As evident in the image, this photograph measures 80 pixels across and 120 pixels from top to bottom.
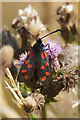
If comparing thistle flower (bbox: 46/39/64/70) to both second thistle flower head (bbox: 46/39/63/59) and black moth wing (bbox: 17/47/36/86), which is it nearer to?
second thistle flower head (bbox: 46/39/63/59)

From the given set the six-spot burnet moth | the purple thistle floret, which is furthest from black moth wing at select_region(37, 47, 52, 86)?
the purple thistle floret

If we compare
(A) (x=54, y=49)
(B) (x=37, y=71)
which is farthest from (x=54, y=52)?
(B) (x=37, y=71)

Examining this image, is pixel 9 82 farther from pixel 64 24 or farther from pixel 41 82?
pixel 64 24

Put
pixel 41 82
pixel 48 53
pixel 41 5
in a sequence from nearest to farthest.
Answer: pixel 41 82 → pixel 48 53 → pixel 41 5

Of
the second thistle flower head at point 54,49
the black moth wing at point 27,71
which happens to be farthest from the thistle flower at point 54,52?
the black moth wing at point 27,71

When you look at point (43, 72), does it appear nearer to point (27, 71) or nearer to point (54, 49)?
point (27, 71)

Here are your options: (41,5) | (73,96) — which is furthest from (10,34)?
(41,5)

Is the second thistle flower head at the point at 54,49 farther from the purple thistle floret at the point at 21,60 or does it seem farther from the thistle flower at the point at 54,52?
the purple thistle floret at the point at 21,60
